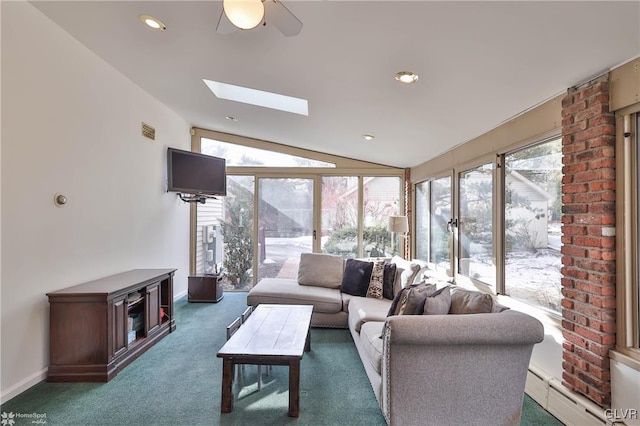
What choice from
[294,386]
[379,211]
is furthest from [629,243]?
[379,211]

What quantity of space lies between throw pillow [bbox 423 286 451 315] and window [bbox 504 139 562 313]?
2.99 ft

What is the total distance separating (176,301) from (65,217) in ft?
8.46

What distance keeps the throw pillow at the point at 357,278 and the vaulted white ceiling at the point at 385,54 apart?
173cm

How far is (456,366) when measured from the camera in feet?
6.04

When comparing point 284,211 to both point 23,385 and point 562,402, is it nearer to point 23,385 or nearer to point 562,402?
point 23,385

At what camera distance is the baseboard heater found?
1897 mm

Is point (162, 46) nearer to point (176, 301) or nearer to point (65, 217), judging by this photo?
point (65, 217)

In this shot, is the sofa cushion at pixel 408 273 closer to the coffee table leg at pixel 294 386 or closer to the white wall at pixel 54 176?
the coffee table leg at pixel 294 386

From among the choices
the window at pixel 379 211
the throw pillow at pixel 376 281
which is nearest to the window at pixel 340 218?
the window at pixel 379 211

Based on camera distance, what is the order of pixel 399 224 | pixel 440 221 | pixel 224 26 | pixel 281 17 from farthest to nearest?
1. pixel 399 224
2. pixel 440 221
3. pixel 224 26
4. pixel 281 17

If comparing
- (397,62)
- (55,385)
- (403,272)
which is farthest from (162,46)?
(403,272)

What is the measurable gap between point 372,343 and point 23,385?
8.91ft

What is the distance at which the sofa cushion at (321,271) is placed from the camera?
4.32 m

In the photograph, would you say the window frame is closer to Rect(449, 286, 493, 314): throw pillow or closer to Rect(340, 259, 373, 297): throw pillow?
Rect(449, 286, 493, 314): throw pillow
